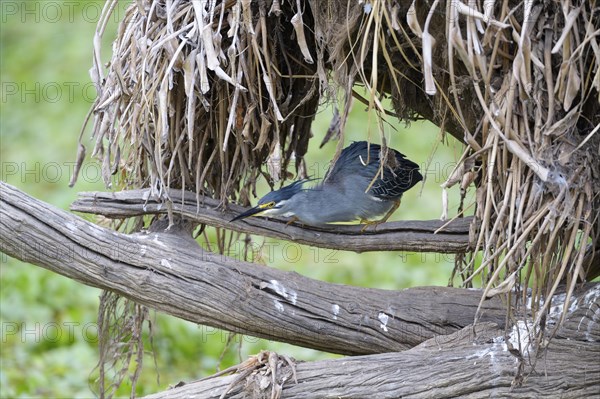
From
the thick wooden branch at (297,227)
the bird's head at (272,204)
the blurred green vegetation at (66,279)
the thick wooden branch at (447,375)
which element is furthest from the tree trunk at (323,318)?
the blurred green vegetation at (66,279)

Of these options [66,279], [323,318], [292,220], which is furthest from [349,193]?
[66,279]

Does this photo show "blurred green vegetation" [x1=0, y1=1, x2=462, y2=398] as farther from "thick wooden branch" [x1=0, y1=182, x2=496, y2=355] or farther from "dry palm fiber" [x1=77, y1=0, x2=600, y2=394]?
"thick wooden branch" [x1=0, y1=182, x2=496, y2=355]

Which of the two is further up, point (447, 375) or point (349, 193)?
point (349, 193)

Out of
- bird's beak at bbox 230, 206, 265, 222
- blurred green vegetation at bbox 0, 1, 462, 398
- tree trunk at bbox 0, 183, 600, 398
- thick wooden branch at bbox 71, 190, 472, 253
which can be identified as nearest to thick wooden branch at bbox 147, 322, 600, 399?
tree trunk at bbox 0, 183, 600, 398

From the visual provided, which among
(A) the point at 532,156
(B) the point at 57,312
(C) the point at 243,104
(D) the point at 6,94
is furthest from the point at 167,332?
(D) the point at 6,94

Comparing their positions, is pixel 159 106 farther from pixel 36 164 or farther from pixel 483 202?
pixel 36 164

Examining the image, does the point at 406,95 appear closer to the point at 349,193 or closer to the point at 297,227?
the point at 349,193

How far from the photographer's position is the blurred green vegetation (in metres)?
5.79

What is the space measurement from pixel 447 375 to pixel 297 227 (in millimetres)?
981

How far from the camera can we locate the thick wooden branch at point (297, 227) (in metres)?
3.29

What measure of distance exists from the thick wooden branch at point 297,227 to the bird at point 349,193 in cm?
6

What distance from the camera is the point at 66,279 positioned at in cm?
675

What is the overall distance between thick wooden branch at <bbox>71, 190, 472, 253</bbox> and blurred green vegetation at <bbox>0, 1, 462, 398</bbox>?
295 millimetres

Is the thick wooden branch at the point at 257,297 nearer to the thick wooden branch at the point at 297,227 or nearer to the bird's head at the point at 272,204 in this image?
the thick wooden branch at the point at 297,227
